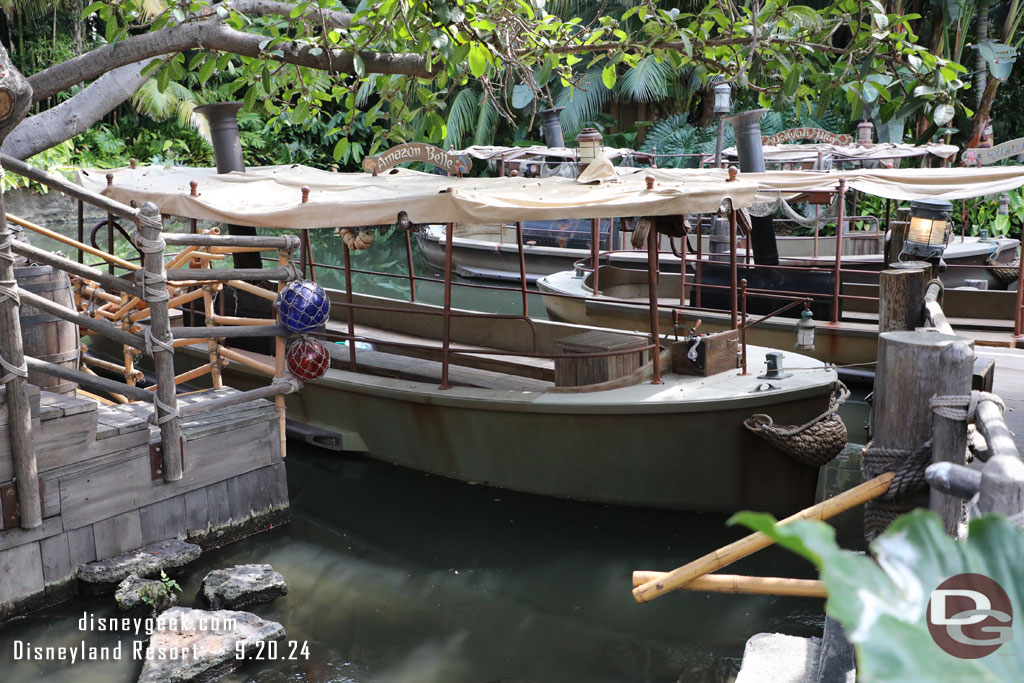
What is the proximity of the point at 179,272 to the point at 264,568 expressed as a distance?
2024 millimetres

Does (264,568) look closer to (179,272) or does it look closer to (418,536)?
(418,536)

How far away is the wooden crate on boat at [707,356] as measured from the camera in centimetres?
755

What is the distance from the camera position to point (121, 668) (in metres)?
5.16

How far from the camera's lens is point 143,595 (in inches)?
223

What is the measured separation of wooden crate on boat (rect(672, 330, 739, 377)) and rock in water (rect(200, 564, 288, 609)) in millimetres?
3609

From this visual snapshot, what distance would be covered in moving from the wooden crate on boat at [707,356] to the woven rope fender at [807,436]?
2.39 feet

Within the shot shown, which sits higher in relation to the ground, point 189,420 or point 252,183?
point 252,183

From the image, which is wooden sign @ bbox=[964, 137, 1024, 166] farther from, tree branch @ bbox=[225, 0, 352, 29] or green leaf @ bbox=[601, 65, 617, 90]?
tree branch @ bbox=[225, 0, 352, 29]

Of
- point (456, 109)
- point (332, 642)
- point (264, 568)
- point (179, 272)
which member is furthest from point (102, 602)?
point (456, 109)

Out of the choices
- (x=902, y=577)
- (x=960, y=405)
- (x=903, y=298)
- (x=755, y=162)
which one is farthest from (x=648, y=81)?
(x=902, y=577)

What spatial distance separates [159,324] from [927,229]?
21.6 ft

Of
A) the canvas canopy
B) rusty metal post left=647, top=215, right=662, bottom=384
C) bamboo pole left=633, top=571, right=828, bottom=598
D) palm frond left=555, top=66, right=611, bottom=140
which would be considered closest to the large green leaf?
bamboo pole left=633, top=571, right=828, bottom=598

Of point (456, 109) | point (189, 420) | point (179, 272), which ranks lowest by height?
point (189, 420)

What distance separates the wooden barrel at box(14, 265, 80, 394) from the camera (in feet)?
19.4
